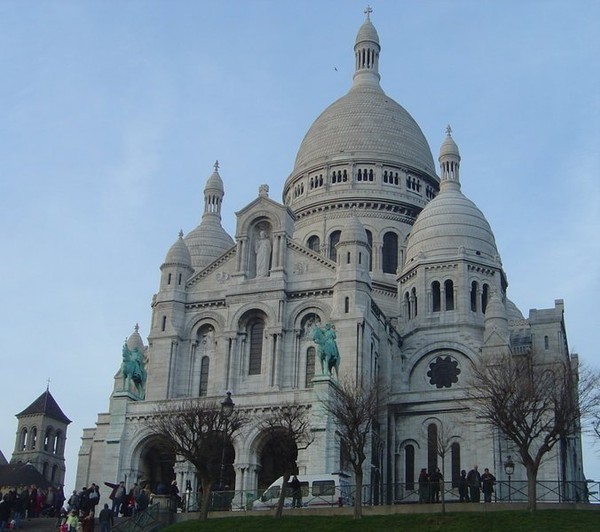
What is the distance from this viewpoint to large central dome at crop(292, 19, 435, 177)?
87.6 meters

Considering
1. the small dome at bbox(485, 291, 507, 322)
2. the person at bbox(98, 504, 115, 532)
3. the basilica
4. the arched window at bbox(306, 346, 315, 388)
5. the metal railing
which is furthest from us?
the small dome at bbox(485, 291, 507, 322)

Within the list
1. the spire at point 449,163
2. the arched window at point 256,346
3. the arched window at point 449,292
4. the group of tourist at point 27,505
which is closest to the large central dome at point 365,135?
the spire at point 449,163

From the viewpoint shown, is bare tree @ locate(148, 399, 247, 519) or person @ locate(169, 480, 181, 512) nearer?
person @ locate(169, 480, 181, 512)

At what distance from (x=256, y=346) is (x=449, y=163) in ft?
87.9

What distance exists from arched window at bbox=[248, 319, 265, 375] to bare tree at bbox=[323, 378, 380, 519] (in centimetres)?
773

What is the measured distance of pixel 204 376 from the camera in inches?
2598

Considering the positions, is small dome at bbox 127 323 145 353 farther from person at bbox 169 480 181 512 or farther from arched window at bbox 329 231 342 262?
person at bbox 169 480 181 512

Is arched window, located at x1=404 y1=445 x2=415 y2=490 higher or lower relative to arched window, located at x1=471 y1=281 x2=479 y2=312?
lower

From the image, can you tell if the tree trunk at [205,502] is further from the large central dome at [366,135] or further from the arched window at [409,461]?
the large central dome at [366,135]

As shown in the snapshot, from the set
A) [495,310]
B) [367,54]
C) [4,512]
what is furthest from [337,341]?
[367,54]

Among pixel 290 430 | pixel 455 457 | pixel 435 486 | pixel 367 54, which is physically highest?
pixel 367 54

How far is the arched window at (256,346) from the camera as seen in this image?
6438cm

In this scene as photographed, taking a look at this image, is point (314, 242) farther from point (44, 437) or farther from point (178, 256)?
point (44, 437)

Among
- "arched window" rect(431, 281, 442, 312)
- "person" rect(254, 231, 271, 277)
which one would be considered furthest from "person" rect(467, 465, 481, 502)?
"arched window" rect(431, 281, 442, 312)
